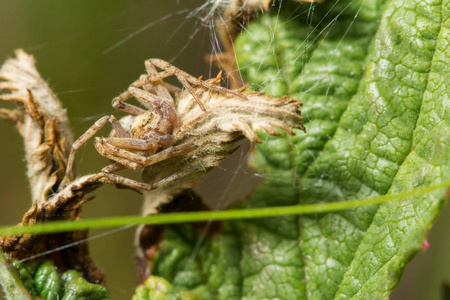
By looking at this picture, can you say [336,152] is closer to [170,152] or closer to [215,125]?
[215,125]

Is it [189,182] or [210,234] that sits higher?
[189,182]

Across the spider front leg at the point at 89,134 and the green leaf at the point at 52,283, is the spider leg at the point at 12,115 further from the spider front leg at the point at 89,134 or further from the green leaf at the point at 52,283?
the green leaf at the point at 52,283

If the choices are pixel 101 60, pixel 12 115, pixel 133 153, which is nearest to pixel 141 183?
pixel 133 153

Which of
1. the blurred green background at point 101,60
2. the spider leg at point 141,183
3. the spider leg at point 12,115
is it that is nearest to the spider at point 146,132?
the spider leg at point 141,183

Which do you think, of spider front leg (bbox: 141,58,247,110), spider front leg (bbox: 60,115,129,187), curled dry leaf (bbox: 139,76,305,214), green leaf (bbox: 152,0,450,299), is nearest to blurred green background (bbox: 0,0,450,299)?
spider front leg (bbox: 141,58,247,110)

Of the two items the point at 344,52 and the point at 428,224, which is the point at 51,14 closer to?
the point at 344,52

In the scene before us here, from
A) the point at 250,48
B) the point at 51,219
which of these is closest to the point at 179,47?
the point at 250,48
